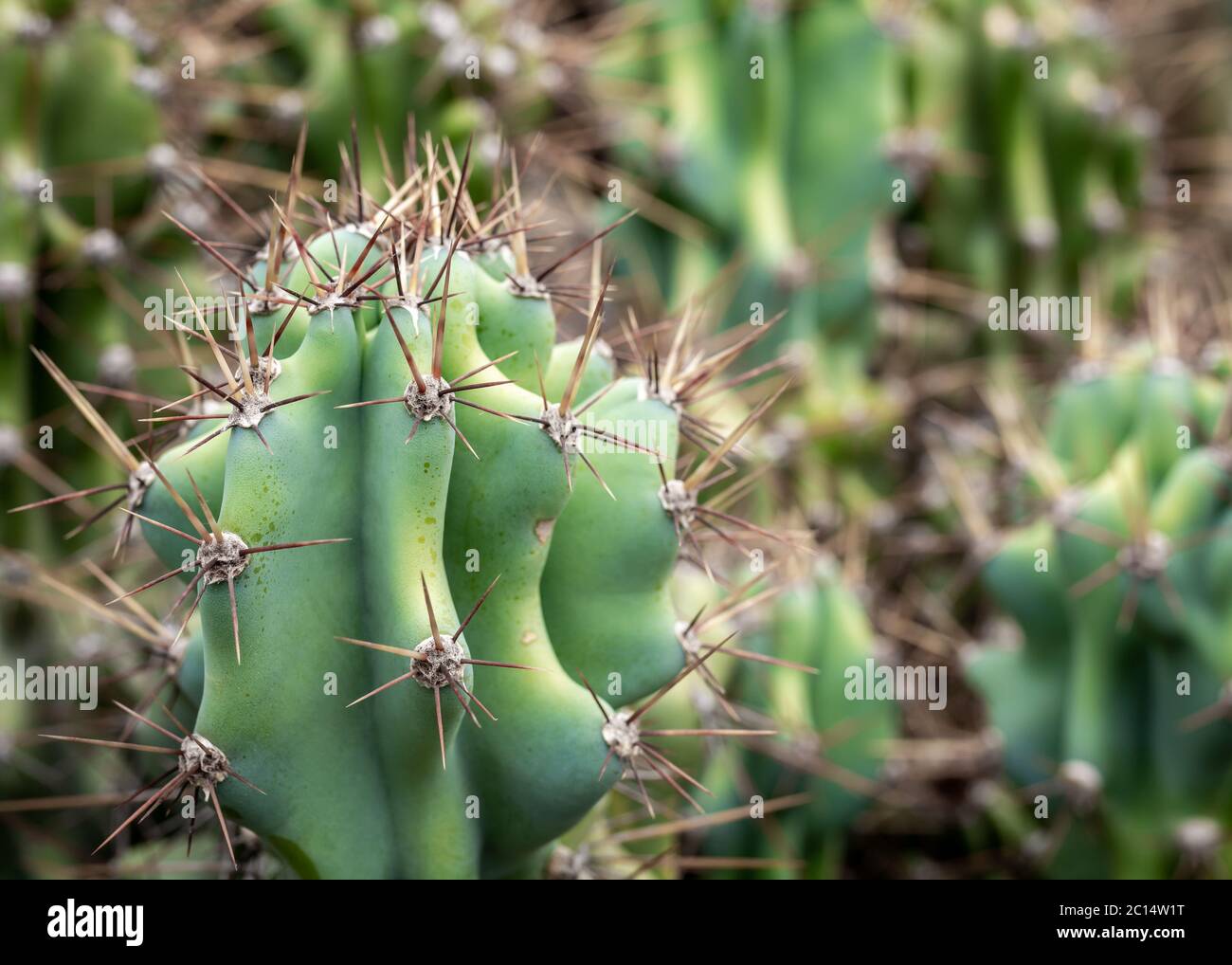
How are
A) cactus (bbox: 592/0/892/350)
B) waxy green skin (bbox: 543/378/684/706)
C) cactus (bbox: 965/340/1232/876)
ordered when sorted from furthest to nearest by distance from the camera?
cactus (bbox: 592/0/892/350), cactus (bbox: 965/340/1232/876), waxy green skin (bbox: 543/378/684/706)

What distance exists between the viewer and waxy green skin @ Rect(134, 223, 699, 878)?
4.93 feet

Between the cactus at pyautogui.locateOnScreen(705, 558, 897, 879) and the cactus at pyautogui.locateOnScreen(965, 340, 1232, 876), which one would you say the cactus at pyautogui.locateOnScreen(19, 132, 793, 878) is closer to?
the cactus at pyautogui.locateOnScreen(705, 558, 897, 879)

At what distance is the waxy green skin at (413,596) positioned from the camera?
1504mm

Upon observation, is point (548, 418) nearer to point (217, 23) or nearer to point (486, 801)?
point (486, 801)

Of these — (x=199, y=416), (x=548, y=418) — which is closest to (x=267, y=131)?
(x=199, y=416)

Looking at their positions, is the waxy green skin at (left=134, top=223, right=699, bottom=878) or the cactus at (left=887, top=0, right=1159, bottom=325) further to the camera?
the cactus at (left=887, top=0, right=1159, bottom=325)

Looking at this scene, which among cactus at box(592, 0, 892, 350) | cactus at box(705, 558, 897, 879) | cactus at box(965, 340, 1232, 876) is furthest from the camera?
cactus at box(592, 0, 892, 350)

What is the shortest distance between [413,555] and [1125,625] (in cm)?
137

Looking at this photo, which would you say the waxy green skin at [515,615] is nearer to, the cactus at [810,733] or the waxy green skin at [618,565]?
the waxy green skin at [618,565]

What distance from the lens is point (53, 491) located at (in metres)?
2.38

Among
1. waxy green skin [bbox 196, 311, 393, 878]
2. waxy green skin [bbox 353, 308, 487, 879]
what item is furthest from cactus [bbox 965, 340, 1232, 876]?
waxy green skin [bbox 196, 311, 393, 878]

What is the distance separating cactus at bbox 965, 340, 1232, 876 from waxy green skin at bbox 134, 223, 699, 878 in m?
1.02

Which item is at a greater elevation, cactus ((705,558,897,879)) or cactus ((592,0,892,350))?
cactus ((592,0,892,350))

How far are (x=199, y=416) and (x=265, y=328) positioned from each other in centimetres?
14
